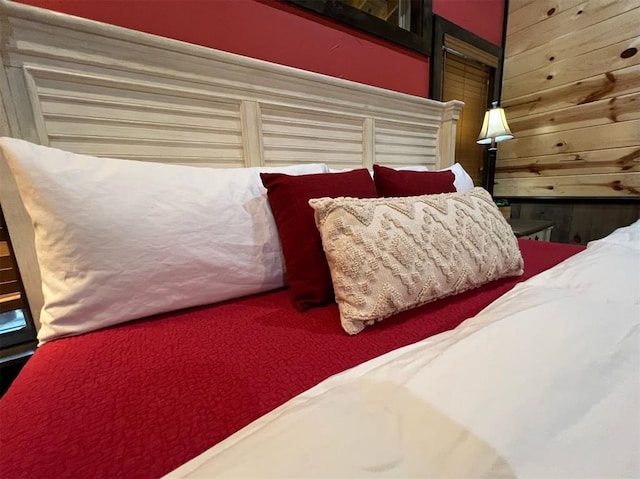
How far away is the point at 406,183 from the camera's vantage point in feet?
3.14

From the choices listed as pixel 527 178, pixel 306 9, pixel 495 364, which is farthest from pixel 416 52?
pixel 495 364

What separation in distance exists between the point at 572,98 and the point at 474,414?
264cm

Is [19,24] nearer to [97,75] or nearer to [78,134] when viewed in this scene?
[97,75]

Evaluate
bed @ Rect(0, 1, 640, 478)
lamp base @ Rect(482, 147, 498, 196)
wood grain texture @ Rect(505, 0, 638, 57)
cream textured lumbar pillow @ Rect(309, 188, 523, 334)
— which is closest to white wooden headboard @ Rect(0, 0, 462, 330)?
bed @ Rect(0, 1, 640, 478)

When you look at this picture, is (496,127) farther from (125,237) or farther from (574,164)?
(125,237)

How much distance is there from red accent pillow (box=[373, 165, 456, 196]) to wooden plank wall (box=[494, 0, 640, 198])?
1.74 meters

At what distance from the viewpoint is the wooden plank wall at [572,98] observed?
1.79m

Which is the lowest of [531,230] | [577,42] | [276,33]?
[531,230]

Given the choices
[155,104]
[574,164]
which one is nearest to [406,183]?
[155,104]

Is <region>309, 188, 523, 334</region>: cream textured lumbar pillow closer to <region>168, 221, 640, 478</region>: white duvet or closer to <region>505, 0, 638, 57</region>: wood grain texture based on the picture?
<region>168, 221, 640, 478</region>: white duvet

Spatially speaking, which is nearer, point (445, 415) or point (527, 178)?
point (445, 415)

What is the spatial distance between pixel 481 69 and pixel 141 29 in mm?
2365

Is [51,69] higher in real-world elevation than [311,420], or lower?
higher

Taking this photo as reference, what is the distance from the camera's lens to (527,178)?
2.30 meters
